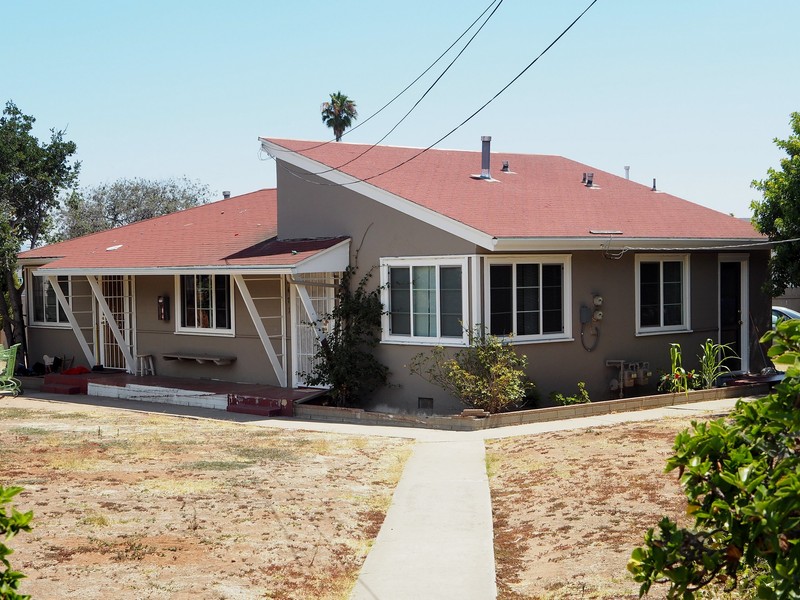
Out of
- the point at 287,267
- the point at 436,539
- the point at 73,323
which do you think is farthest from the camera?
the point at 73,323

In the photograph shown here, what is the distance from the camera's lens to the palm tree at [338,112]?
47.5 m

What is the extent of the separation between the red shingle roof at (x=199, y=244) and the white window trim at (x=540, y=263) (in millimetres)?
3210

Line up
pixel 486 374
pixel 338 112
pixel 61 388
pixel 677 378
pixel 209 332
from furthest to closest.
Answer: pixel 338 112 → pixel 61 388 → pixel 209 332 → pixel 677 378 → pixel 486 374

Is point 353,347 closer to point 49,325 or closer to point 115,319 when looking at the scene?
point 115,319

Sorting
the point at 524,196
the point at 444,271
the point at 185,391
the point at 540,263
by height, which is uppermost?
the point at 524,196

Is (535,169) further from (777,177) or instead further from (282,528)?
(282,528)

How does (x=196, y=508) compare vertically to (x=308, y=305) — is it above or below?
below

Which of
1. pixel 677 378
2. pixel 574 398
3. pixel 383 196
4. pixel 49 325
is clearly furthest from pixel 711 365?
pixel 49 325

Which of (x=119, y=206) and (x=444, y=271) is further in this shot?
(x=119, y=206)

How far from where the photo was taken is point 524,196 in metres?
19.2

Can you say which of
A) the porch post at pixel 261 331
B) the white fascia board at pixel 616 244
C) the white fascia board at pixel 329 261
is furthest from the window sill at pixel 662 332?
the porch post at pixel 261 331

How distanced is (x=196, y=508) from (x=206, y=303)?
11.7 meters

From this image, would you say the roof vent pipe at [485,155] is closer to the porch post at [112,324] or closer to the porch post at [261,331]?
the porch post at [261,331]

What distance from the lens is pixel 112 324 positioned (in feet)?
72.6
